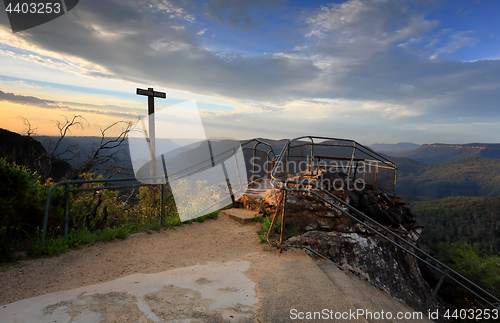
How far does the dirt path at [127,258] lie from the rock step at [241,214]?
58 cm

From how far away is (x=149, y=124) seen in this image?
34.8 ft

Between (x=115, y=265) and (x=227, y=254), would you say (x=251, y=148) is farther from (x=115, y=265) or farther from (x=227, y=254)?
(x=115, y=265)

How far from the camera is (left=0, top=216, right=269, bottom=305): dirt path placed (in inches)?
134

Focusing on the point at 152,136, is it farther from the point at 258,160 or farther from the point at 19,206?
the point at 19,206

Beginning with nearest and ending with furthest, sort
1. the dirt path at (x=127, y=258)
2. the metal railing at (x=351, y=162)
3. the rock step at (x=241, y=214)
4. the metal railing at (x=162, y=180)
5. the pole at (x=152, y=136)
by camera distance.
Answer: the dirt path at (x=127, y=258) → the metal railing at (x=162, y=180) → the rock step at (x=241, y=214) → the metal railing at (x=351, y=162) → the pole at (x=152, y=136)

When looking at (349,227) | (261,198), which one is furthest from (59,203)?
(349,227)

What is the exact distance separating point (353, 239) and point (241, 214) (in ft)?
10.1

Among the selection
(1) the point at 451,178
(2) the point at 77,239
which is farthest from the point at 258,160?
(1) the point at 451,178

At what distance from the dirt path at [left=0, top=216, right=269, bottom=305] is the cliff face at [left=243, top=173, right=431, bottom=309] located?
41.6 inches

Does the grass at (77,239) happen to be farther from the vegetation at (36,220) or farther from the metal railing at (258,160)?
the metal railing at (258,160)

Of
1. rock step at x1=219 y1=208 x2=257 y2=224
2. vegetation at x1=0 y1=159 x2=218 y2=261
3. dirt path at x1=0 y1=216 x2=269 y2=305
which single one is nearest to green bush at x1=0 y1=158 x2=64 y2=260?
vegetation at x1=0 y1=159 x2=218 y2=261

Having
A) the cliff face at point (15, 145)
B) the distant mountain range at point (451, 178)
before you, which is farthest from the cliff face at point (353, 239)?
the distant mountain range at point (451, 178)

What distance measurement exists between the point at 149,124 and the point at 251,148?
4.38 m

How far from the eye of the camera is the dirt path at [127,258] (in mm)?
3400
